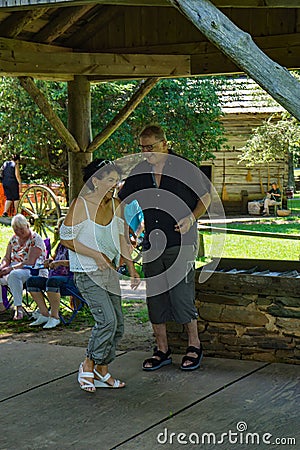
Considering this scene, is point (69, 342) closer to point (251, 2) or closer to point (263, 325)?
point (263, 325)

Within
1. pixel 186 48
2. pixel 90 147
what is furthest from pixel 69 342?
pixel 186 48

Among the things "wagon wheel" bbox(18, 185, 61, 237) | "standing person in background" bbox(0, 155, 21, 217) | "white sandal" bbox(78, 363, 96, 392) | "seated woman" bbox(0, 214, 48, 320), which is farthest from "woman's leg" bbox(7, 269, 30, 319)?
"standing person in background" bbox(0, 155, 21, 217)

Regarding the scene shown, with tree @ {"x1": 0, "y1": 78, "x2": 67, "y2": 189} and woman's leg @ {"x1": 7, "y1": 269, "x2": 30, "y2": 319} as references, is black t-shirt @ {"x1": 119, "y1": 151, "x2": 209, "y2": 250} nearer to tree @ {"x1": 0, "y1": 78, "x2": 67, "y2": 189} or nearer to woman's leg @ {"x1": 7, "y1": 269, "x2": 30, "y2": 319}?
woman's leg @ {"x1": 7, "y1": 269, "x2": 30, "y2": 319}

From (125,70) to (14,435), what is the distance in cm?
411

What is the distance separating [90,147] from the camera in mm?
8164

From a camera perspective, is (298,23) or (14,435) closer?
(14,435)

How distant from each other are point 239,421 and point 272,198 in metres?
16.2

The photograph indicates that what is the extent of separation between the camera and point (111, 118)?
1461 centimetres

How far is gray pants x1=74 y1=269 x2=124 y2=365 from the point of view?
5086 mm

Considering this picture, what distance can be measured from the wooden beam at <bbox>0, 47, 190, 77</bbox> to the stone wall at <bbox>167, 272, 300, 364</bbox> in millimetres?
2438

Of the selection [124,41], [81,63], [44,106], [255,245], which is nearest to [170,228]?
[81,63]

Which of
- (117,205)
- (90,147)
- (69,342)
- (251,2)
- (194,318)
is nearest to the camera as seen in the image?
(251,2)

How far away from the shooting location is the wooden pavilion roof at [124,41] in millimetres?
7125

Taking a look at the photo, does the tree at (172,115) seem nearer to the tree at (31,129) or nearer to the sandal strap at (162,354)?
the tree at (31,129)
